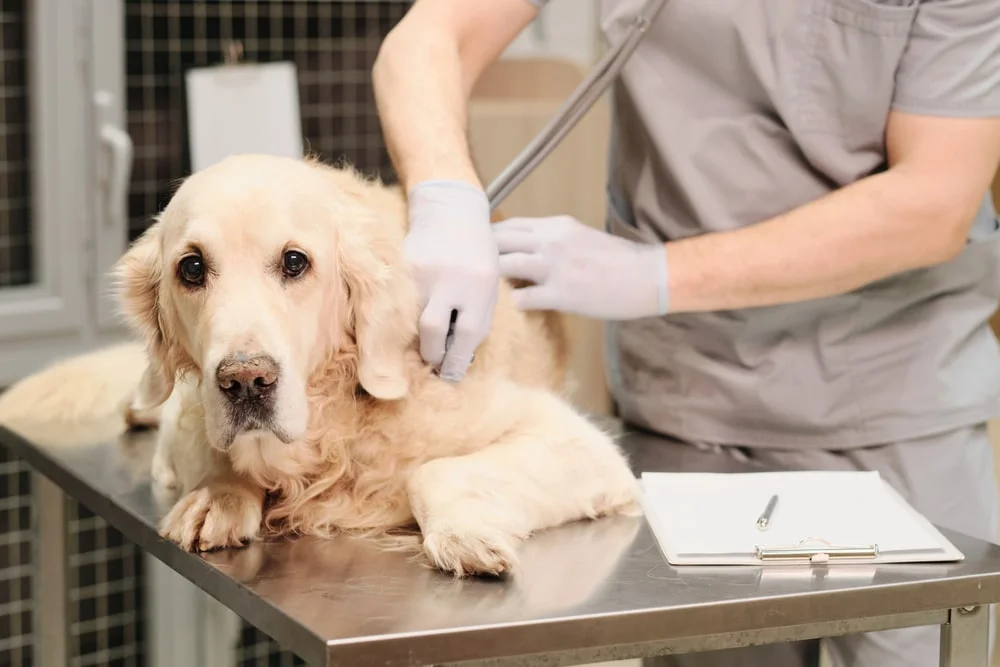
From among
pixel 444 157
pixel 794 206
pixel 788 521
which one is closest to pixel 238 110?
pixel 444 157

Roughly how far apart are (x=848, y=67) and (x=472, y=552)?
73 centimetres

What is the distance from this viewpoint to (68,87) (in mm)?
2371

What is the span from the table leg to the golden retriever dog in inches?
12.0

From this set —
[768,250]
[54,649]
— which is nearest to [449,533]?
[768,250]

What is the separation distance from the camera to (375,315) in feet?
3.88

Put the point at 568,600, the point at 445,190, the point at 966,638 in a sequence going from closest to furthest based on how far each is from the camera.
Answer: the point at 568,600 → the point at 966,638 → the point at 445,190

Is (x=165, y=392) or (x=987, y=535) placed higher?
(x=165, y=392)

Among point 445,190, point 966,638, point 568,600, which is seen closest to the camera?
point 568,600

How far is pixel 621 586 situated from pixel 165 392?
0.49m

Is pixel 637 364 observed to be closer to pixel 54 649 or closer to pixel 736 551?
pixel 736 551

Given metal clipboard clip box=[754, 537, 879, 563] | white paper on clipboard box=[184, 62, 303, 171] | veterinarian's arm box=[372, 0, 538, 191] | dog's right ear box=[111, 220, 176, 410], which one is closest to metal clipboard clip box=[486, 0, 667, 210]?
veterinarian's arm box=[372, 0, 538, 191]

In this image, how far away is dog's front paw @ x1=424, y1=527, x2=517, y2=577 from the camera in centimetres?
104

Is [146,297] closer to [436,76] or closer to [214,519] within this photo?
[214,519]

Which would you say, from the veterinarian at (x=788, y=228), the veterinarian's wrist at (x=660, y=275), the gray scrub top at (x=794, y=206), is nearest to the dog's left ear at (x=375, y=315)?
the veterinarian at (x=788, y=228)
